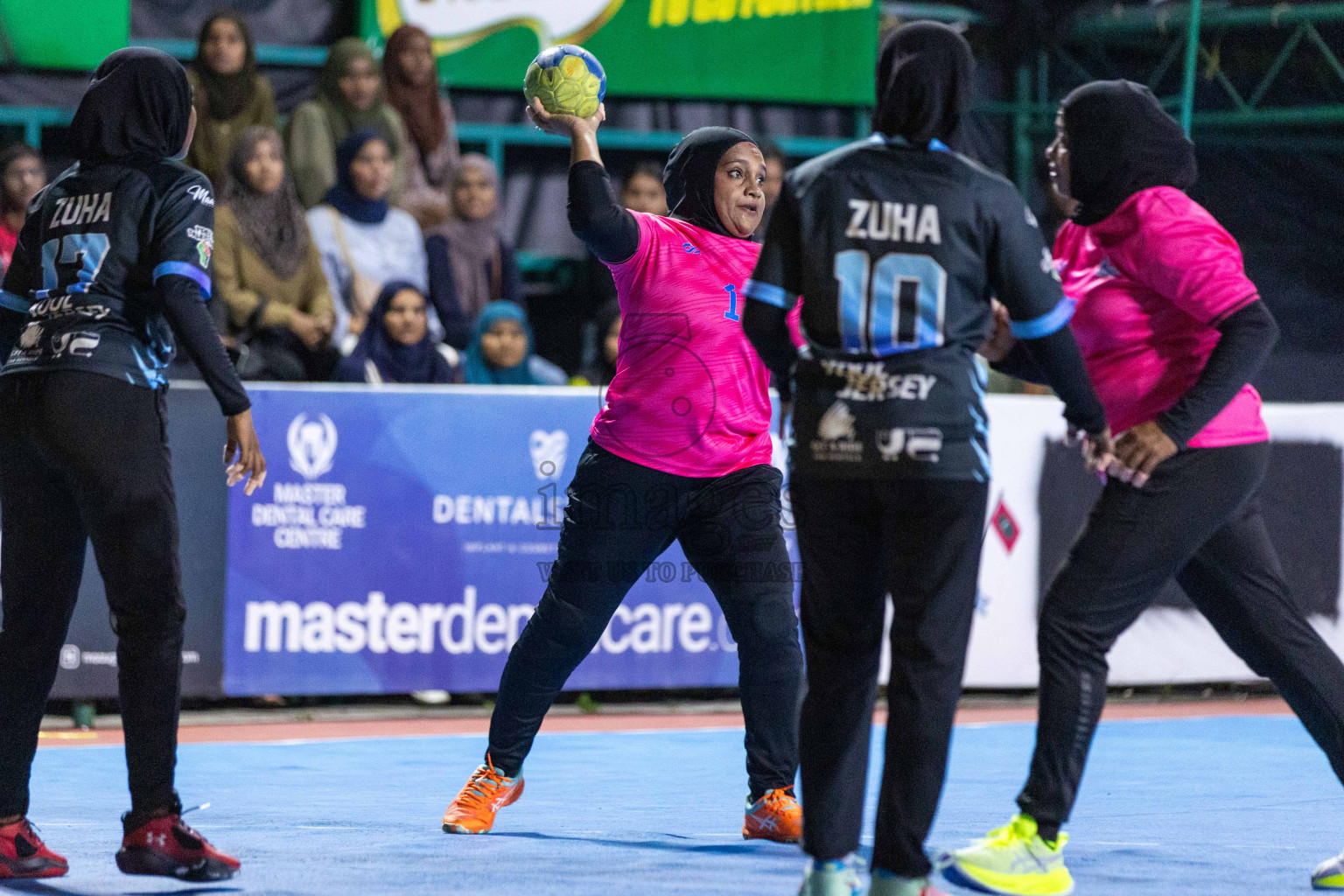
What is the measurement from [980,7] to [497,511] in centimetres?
808

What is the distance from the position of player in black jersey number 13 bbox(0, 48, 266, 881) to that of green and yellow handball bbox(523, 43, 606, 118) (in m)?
0.92

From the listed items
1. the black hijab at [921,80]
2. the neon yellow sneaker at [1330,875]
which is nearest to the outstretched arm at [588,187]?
the black hijab at [921,80]

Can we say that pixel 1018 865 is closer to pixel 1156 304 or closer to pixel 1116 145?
pixel 1156 304

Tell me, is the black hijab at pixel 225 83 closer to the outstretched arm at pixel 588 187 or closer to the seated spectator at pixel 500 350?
the seated spectator at pixel 500 350

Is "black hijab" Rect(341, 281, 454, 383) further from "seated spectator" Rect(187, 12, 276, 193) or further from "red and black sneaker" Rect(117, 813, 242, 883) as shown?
"red and black sneaker" Rect(117, 813, 242, 883)

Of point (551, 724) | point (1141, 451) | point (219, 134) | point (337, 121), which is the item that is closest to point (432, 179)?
point (337, 121)

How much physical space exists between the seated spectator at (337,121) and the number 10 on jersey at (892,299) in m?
A: 6.74

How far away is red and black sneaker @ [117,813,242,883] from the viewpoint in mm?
3861

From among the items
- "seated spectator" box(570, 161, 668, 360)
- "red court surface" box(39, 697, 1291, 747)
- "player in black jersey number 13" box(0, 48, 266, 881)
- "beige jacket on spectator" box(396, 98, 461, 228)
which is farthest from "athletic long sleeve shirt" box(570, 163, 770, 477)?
"beige jacket on spectator" box(396, 98, 461, 228)

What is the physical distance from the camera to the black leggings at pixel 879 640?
11.2 feet

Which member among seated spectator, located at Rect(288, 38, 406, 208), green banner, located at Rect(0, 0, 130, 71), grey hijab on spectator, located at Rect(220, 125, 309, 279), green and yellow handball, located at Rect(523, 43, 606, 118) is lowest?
grey hijab on spectator, located at Rect(220, 125, 309, 279)

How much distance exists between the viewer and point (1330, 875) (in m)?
4.10

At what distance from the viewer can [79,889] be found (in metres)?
3.83

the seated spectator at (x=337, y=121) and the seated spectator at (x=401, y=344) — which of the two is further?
the seated spectator at (x=337, y=121)
